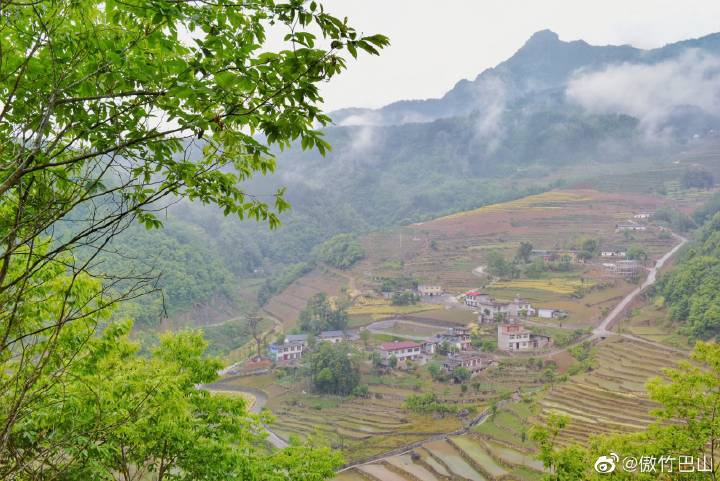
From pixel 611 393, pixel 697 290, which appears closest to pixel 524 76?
pixel 697 290

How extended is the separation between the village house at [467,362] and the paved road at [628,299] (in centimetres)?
742

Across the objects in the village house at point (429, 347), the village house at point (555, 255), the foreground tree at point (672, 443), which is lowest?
the village house at point (429, 347)

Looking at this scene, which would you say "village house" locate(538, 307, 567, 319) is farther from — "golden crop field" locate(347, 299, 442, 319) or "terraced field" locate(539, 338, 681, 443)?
"golden crop field" locate(347, 299, 442, 319)

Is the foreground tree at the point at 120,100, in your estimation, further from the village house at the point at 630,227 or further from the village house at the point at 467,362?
the village house at the point at 630,227

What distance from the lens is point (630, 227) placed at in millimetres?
50281

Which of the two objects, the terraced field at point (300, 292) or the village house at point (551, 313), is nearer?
the village house at point (551, 313)

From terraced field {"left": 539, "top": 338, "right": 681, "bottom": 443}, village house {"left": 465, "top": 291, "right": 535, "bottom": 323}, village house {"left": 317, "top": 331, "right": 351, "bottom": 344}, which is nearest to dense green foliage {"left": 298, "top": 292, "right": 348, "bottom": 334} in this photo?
village house {"left": 317, "top": 331, "right": 351, "bottom": 344}

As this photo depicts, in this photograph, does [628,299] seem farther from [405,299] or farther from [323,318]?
[323,318]

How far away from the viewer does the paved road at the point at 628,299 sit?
3039 cm

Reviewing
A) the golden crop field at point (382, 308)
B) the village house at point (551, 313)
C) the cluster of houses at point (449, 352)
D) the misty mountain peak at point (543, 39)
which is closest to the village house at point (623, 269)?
the village house at point (551, 313)

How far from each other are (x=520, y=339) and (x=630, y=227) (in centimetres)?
2865

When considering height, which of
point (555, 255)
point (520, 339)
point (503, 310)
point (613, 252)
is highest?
point (555, 255)

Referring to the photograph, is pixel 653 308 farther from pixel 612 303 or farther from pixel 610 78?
pixel 610 78

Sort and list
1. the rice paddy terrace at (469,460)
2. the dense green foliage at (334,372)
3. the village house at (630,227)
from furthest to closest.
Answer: the village house at (630,227) < the dense green foliage at (334,372) < the rice paddy terrace at (469,460)
